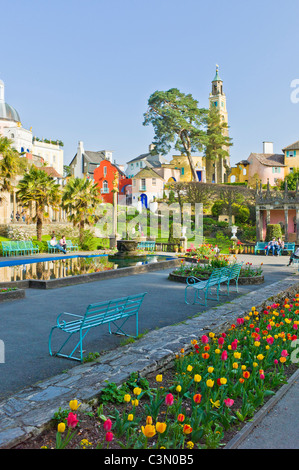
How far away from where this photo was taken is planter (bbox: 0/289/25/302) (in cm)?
1020

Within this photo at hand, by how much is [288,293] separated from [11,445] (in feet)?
30.4

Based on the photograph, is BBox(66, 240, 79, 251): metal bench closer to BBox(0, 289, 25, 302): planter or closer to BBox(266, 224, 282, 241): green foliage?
BBox(266, 224, 282, 241): green foliage

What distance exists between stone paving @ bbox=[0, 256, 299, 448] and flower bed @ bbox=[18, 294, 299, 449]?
14 cm

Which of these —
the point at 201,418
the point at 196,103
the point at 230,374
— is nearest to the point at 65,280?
the point at 230,374

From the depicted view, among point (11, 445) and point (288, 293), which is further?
point (288, 293)

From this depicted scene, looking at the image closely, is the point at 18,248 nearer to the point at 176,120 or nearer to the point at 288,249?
the point at 288,249

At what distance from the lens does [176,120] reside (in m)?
54.4

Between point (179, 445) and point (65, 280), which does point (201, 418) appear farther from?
point (65, 280)

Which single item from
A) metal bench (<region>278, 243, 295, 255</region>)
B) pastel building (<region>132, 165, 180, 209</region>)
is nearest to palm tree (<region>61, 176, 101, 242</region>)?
metal bench (<region>278, 243, 295, 255</region>)

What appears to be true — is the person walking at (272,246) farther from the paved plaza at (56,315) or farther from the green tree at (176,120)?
the green tree at (176,120)

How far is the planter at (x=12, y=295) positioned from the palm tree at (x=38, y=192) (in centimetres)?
1938

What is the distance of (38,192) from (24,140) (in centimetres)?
4171

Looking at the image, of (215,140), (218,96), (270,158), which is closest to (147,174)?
(215,140)

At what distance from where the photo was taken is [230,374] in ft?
15.4
